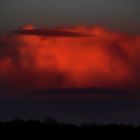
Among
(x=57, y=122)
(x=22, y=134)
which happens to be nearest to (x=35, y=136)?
(x=22, y=134)

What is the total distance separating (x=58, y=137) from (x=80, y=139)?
1758mm

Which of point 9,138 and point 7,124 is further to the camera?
point 7,124

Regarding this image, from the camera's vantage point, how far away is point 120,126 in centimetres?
10088

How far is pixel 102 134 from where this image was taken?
319 ft

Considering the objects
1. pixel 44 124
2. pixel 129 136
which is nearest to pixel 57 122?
pixel 44 124

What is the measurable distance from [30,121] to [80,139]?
727cm

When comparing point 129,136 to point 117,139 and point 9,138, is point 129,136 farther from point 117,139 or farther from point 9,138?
point 9,138

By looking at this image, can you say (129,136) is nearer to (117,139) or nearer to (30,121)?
(117,139)

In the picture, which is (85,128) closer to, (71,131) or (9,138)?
(71,131)

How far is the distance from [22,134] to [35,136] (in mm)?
1092

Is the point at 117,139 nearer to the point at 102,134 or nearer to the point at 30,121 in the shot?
the point at 102,134

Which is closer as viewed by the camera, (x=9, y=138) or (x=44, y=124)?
(x=9, y=138)

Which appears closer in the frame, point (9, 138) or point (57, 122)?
point (9, 138)

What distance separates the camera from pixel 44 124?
10106cm
